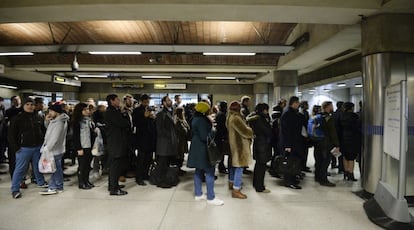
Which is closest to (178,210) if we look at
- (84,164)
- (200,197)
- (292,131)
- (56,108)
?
(200,197)

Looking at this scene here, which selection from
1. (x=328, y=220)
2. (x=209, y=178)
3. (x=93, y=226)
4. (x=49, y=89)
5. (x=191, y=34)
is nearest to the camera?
(x=93, y=226)

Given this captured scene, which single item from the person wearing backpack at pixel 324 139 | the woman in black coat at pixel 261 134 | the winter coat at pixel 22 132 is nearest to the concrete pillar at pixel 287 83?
the person wearing backpack at pixel 324 139

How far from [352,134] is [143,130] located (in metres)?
3.88

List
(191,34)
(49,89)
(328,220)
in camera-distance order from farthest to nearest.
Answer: (49,89) → (191,34) → (328,220)

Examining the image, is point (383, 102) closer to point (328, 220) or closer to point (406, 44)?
point (406, 44)

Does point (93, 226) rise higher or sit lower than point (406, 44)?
lower

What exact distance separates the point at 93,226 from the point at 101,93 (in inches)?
568

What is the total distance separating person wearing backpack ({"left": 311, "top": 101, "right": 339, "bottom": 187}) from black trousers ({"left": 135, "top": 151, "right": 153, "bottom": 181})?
3153mm

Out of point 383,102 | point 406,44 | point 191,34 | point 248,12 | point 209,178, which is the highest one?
point 191,34

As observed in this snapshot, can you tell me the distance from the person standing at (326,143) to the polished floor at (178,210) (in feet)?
1.14

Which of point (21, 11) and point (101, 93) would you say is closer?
point (21, 11)

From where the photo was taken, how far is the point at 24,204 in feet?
12.0

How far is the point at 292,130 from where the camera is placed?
431cm

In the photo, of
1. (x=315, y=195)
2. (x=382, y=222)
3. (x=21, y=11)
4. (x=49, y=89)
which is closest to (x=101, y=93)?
(x=49, y=89)
